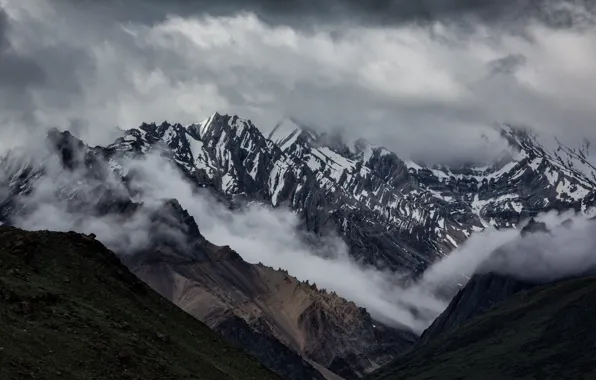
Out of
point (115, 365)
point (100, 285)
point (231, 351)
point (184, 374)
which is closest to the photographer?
point (115, 365)

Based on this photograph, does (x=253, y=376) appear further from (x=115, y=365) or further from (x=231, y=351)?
(x=115, y=365)

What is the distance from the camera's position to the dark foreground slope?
456 feet

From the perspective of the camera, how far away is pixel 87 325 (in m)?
156

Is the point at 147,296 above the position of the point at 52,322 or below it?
above

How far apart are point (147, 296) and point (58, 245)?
2033 cm

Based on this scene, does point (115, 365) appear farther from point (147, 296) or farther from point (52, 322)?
point (147, 296)

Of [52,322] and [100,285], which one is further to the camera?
[100,285]

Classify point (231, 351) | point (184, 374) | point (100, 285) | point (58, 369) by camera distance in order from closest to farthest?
point (58, 369) → point (184, 374) → point (100, 285) → point (231, 351)

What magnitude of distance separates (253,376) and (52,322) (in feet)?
144

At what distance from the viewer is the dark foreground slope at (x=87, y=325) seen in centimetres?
13912

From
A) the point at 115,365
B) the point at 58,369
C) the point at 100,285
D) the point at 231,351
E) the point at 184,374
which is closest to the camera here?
the point at 58,369

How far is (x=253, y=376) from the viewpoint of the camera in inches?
7156

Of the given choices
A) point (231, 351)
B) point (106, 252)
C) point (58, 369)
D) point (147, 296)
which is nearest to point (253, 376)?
point (231, 351)

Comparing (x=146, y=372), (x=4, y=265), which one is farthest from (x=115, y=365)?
(x=4, y=265)
